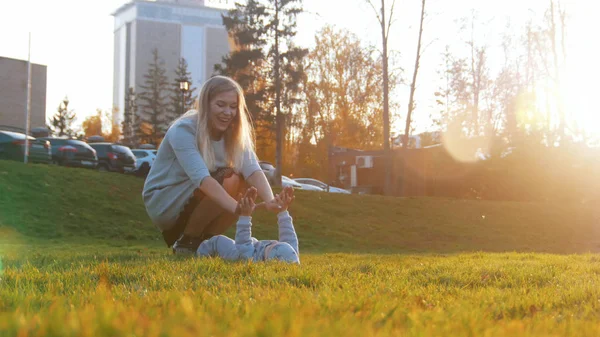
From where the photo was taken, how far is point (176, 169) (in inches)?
225

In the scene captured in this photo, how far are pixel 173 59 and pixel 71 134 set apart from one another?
9914 centimetres

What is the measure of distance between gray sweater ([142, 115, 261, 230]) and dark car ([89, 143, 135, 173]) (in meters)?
25.5

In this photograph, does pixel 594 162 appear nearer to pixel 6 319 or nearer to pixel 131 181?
pixel 131 181

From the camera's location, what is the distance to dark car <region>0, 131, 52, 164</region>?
26.8 meters

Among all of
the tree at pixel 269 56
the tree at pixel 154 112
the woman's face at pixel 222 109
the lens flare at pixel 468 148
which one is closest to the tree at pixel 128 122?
the tree at pixel 154 112

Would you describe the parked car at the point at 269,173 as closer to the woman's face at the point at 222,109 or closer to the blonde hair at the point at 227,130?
the blonde hair at the point at 227,130

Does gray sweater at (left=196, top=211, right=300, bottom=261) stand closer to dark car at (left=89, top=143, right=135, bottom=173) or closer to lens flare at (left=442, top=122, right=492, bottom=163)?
dark car at (left=89, top=143, right=135, bottom=173)

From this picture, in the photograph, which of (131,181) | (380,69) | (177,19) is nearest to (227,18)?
(380,69)

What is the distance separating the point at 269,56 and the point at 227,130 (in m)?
31.1

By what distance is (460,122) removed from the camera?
4659 cm

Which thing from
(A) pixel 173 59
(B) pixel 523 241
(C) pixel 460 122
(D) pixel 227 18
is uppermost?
(A) pixel 173 59

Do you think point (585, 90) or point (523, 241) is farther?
point (585, 90)

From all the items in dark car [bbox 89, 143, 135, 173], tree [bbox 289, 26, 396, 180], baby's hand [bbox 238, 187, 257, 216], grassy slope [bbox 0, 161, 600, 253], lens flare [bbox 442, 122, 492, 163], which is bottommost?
grassy slope [bbox 0, 161, 600, 253]

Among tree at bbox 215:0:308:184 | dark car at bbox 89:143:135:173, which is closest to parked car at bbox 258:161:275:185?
tree at bbox 215:0:308:184
